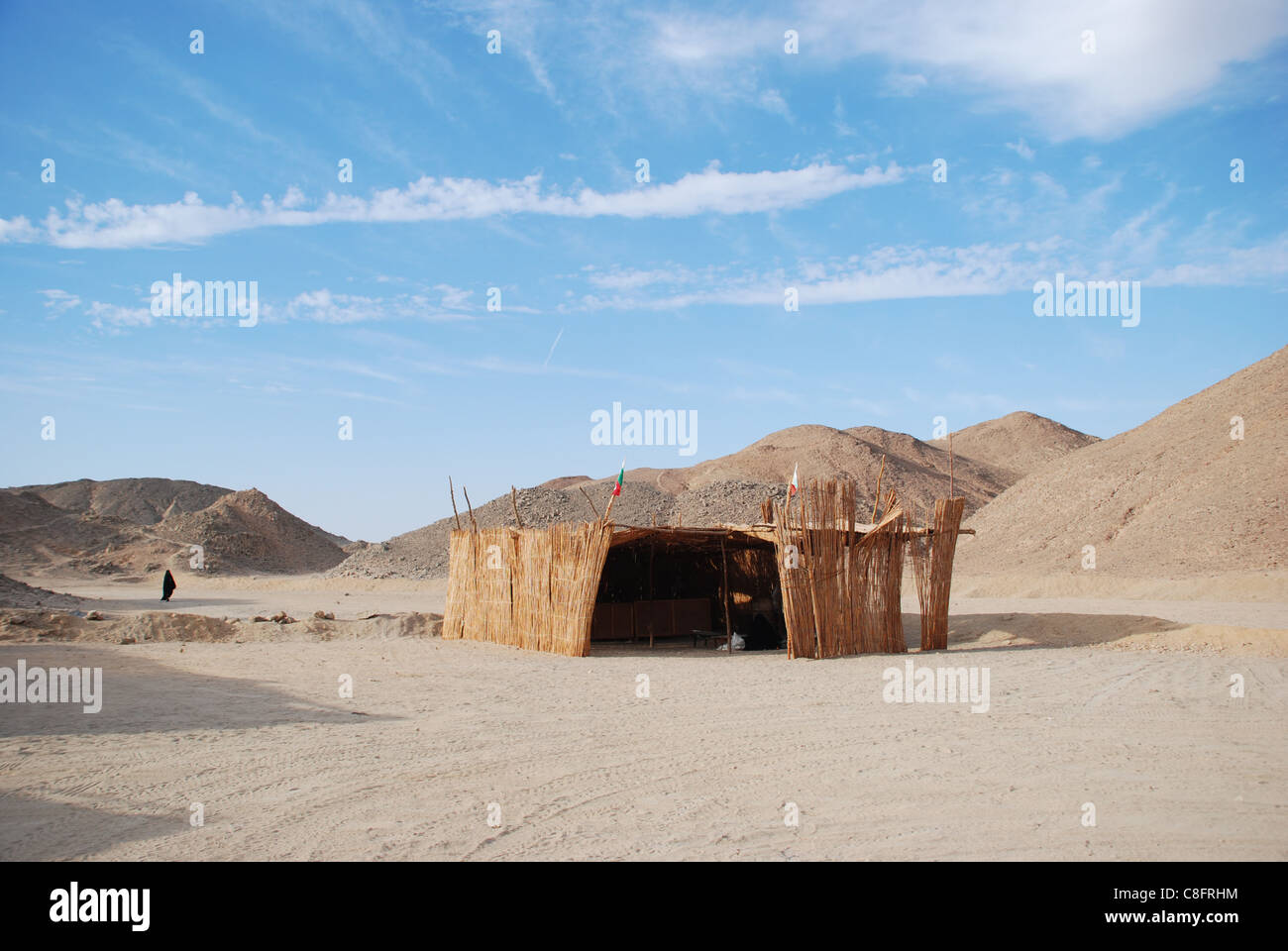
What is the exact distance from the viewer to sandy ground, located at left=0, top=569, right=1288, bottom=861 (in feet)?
14.8

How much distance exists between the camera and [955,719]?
773 cm

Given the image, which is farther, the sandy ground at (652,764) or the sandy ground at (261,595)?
the sandy ground at (261,595)

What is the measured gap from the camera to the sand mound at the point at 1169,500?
2675 cm

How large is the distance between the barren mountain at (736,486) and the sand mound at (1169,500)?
6324 millimetres

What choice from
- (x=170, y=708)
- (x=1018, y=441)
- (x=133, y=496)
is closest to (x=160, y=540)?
(x=133, y=496)

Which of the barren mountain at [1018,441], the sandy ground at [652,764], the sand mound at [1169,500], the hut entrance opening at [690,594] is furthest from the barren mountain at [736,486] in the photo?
the sandy ground at [652,764]

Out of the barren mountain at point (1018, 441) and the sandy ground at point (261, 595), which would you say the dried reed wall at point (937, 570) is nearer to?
the sandy ground at point (261, 595)

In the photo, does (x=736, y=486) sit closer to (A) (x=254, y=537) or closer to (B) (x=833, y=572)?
(A) (x=254, y=537)

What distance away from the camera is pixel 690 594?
18.4 metres

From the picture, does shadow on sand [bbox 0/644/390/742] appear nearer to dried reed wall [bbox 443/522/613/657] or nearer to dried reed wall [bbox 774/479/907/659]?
dried reed wall [bbox 443/522/613/657]

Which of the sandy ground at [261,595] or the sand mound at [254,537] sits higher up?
the sand mound at [254,537]

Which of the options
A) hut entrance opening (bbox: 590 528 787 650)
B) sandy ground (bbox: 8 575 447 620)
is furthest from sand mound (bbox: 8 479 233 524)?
hut entrance opening (bbox: 590 528 787 650)

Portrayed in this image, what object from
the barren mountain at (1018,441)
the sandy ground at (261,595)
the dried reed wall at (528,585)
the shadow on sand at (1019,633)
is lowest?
the sandy ground at (261,595)
